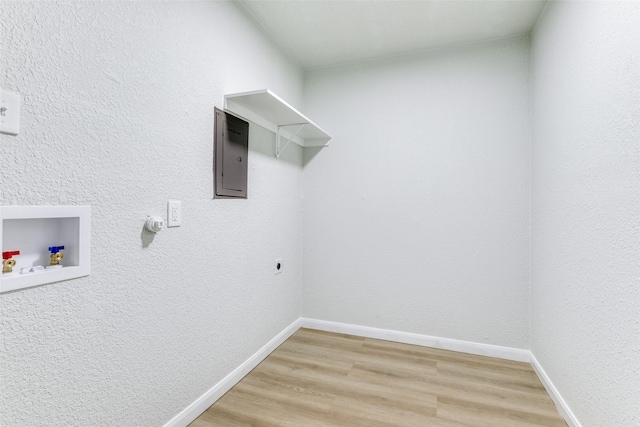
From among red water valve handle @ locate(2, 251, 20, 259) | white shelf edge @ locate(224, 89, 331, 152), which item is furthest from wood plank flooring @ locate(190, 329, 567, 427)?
white shelf edge @ locate(224, 89, 331, 152)

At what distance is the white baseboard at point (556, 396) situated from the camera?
1.55 m

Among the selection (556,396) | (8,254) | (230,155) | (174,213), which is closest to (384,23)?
(230,155)

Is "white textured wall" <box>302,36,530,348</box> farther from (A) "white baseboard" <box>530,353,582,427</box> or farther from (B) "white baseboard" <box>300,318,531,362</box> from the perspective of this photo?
(A) "white baseboard" <box>530,353,582,427</box>

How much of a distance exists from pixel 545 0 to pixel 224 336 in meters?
2.88

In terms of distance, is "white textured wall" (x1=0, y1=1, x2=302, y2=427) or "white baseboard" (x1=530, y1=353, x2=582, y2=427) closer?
"white textured wall" (x1=0, y1=1, x2=302, y2=427)

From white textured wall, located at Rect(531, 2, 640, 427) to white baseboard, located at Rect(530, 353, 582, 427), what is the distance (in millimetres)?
46

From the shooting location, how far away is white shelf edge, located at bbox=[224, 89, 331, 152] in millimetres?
1775

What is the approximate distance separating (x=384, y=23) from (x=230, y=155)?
1.44m

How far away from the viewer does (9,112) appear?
2.88 ft

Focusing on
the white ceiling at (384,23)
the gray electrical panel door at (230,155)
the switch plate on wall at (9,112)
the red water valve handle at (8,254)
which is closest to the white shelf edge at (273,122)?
the gray electrical panel door at (230,155)

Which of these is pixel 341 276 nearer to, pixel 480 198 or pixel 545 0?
pixel 480 198

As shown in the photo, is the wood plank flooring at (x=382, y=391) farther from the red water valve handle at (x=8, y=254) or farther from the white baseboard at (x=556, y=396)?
the red water valve handle at (x=8, y=254)

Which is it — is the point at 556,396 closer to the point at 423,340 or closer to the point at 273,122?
the point at 423,340

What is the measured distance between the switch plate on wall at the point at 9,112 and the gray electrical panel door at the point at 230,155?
0.90 m
